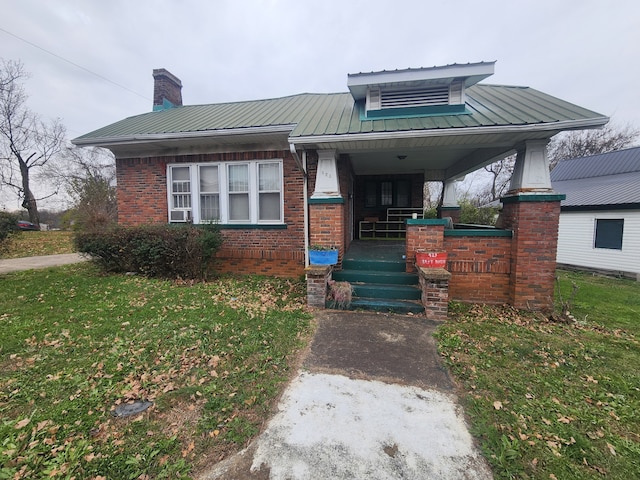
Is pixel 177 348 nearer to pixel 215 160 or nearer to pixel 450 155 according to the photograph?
pixel 215 160

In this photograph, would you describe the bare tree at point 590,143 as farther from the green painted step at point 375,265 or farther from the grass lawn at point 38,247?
the grass lawn at point 38,247

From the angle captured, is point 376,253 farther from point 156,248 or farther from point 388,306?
point 156,248

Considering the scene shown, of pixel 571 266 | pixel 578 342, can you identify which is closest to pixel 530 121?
pixel 578 342

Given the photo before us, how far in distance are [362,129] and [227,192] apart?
368 centimetres

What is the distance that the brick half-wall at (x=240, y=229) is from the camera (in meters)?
6.59

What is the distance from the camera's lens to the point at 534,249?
476 cm

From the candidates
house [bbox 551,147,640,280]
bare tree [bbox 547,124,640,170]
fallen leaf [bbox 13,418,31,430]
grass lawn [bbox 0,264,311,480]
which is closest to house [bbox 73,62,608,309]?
grass lawn [bbox 0,264,311,480]

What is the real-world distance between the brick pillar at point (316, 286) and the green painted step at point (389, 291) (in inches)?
24.9

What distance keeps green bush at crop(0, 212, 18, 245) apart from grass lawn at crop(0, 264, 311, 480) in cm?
170

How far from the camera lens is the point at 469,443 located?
6.89ft

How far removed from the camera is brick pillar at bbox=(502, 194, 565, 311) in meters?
4.69

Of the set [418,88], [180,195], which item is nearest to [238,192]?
[180,195]

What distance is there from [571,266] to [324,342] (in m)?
13.6

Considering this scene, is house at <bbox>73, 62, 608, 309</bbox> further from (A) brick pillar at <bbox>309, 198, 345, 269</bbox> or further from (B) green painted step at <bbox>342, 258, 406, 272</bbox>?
(B) green painted step at <bbox>342, 258, 406, 272</bbox>
